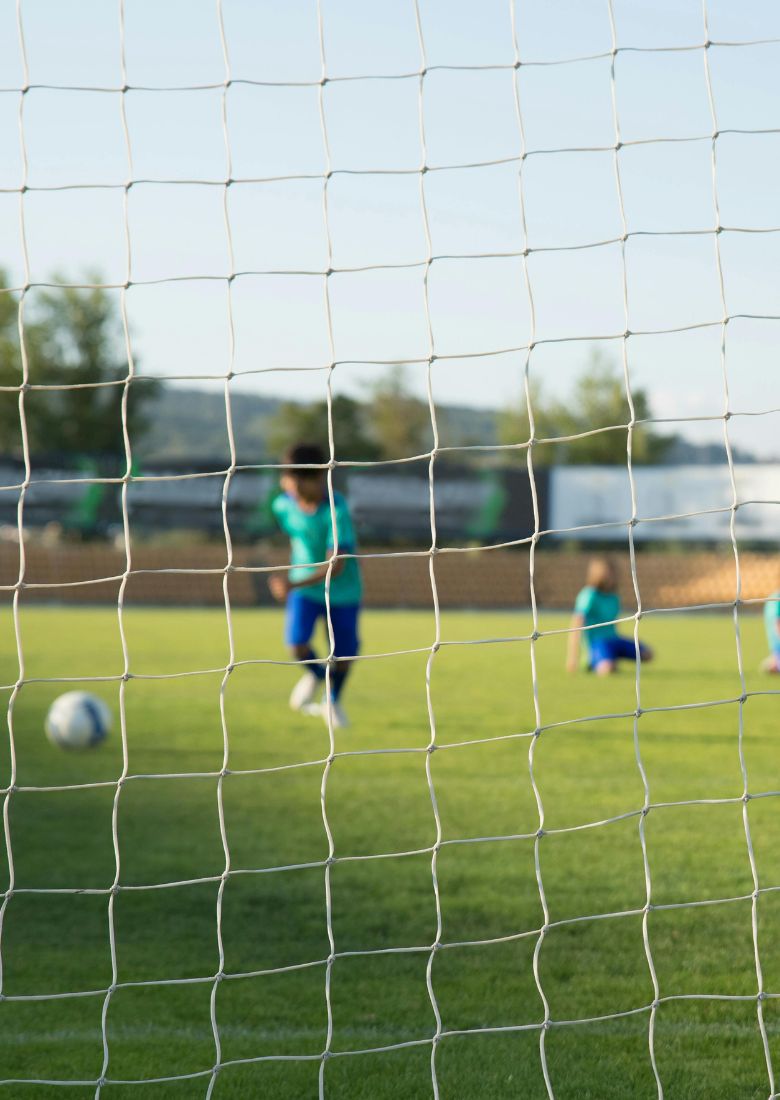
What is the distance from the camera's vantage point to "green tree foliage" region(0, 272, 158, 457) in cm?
5272

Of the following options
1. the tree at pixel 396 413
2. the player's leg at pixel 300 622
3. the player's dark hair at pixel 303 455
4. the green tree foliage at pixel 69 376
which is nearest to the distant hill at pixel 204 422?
the tree at pixel 396 413

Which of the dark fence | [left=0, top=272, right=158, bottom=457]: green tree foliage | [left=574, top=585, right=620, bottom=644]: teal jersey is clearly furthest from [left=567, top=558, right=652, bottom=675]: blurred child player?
[left=0, top=272, right=158, bottom=457]: green tree foliage

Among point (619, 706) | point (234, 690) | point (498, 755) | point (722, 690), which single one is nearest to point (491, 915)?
point (498, 755)

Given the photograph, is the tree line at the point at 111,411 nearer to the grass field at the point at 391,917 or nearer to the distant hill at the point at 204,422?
the distant hill at the point at 204,422

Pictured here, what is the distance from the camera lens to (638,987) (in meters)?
3.12

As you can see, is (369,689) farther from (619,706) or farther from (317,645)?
(317,645)

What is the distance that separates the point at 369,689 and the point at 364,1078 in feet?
25.1

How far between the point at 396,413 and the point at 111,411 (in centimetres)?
2172

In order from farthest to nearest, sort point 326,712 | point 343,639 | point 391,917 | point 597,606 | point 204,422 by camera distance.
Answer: point 204,422 → point 597,606 → point 343,639 → point 326,712 → point 391,917

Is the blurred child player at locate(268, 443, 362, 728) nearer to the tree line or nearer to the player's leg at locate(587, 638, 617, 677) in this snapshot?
the player's leg at locate(587, 638, 617, 677)

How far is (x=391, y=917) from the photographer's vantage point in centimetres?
372

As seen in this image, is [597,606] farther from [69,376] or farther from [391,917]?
[69,376]

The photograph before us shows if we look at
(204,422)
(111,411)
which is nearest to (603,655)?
(111,411)

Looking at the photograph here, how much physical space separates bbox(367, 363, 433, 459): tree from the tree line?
1.13ft
